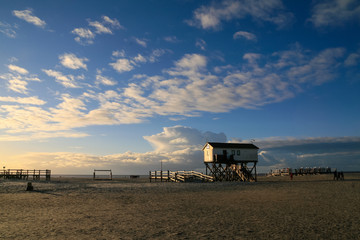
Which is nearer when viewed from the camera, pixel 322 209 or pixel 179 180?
pixel 322 209

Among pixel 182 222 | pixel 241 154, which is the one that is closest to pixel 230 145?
pixel 241 154

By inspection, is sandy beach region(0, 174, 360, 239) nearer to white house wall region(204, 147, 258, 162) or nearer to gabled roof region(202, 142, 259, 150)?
white house wall region(204, 147, 258, 162)

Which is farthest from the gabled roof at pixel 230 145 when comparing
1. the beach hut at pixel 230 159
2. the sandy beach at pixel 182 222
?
the sandy beach at pixel 182 222

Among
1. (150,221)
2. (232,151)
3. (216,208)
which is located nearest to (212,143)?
(232,151)

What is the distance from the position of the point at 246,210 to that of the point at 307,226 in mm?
3766

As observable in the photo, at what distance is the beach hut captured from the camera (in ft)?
143

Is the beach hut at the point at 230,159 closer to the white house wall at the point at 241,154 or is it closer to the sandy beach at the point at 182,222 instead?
the white house wall at the point at 241,154

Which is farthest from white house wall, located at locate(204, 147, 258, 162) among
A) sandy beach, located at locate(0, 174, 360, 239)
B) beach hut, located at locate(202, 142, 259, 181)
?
sandy beach, located at locate(0, 174, 360, 239)

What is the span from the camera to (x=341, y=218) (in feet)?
35.3

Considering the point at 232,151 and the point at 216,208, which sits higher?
the point at 232,151

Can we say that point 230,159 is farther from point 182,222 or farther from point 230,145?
point 182,222

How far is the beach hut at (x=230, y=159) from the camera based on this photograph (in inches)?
1718

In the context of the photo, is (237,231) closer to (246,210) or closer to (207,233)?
(207,233)

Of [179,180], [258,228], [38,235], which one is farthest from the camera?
[179,180]
